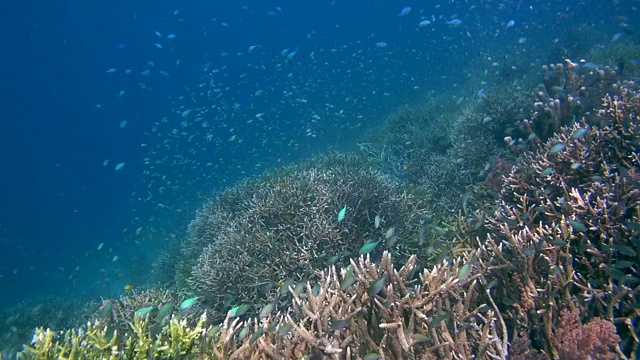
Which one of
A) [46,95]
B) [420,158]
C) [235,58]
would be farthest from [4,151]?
[420,158]

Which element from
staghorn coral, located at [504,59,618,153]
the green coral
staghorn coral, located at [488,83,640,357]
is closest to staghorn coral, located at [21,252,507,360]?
the green coral

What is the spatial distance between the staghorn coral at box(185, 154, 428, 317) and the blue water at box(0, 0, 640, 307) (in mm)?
9957

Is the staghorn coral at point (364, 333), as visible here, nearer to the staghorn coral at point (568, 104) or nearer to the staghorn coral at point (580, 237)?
the staghorn coral at point (580, 237)

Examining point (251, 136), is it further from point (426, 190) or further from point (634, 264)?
point (634, 264)

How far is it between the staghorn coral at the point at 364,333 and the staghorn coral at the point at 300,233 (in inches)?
58.7

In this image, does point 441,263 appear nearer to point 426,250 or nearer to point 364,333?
point 364,333

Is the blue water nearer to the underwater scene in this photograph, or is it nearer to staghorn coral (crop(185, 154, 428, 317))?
the underwater scene

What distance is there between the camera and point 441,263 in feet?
13.9

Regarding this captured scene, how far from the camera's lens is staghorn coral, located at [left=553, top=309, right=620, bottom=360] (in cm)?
254

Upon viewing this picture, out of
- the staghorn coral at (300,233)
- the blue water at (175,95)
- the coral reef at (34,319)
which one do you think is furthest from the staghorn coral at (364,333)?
the blue water at (175,95)

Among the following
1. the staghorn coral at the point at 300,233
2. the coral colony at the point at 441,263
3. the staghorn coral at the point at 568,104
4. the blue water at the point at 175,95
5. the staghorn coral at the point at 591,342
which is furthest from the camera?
the blue water at the point at 175,95

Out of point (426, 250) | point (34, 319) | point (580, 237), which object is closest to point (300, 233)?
point (426, 250)

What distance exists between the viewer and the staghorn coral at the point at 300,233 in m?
5.92

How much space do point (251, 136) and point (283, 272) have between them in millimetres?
41951
